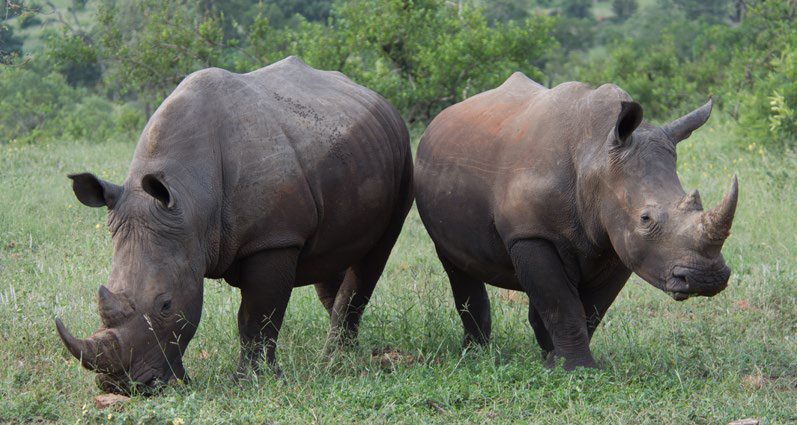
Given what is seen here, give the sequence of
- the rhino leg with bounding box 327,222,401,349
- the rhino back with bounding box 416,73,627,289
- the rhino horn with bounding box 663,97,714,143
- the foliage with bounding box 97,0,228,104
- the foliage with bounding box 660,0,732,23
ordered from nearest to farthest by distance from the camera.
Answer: the rhino horn with bounding box 663,97,714,143, the rhino back with bounding box 416,73,627,289, the rhino leg with bounding box 327,222,401,349, the foliage with bounding box 97,0,228,104, the foliage with bounding box 660,0,732,23

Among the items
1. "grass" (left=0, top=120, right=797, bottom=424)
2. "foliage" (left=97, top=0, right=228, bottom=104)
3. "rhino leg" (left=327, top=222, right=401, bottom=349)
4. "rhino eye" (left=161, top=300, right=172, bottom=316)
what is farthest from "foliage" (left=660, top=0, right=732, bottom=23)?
"rhino eye" (left=161, top=300, right=172, bottom=316)

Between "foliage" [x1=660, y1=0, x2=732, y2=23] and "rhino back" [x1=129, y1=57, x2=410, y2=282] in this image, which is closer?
"rhino back" [x1=129, y1=57, x2=410, y2=282]

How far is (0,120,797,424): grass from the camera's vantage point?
5145 millimetres

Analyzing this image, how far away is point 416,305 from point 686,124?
2552 millimetres

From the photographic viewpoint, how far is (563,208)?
5.69 meters

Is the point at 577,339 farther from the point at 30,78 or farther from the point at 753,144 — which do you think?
the point at 30,78

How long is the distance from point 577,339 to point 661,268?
2.86ft

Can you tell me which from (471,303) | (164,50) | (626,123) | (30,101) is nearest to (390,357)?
(471,303)

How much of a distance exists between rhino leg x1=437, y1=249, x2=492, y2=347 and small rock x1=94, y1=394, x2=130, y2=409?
245 cm

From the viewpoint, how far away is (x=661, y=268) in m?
5.18

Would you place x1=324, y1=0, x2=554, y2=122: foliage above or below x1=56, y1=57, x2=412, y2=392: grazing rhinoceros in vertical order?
below

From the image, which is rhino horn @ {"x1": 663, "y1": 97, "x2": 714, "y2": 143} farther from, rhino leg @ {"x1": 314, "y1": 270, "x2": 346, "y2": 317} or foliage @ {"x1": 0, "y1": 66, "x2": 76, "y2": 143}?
foliage @ {"x1": 0, "y1": 66, "x2": 76, "y2": 143}

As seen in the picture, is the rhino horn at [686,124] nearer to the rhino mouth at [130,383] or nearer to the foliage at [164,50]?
the rhino mouth at [130,383]

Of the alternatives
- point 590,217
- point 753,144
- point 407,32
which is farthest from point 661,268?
point 407,32
